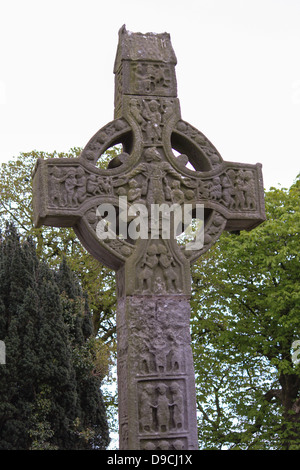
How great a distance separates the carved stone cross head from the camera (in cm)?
571

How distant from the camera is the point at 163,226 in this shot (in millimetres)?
5891

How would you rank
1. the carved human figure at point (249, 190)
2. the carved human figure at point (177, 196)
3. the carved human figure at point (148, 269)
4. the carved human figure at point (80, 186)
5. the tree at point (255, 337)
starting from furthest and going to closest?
1. the tree at point (255, 337)
2. the carved human figure at point (249, 190)
3. the carved human figure at point (177, 196)
4. the carved human figure at point (80, 186)
5. the carved human figure at point (148, 269)

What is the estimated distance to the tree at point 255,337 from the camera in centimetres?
1984

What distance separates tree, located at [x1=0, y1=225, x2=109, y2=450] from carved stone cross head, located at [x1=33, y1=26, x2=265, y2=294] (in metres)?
12.5

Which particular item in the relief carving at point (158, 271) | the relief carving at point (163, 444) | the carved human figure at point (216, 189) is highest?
the carved human figure at point (216, 189)

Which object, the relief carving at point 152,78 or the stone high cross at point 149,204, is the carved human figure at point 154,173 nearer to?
the stone high cross at point 149,204

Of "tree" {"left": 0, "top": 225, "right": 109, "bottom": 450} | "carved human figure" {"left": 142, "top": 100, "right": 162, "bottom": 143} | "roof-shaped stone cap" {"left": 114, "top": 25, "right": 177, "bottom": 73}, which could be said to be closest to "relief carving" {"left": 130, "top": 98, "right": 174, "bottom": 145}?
"carved human figure" {"left": 142, "top": 100, "right": 162, "bottom": 143}

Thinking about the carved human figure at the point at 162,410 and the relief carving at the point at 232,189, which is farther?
the relief carving at the point at 232,189

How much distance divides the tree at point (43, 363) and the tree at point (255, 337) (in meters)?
3.42

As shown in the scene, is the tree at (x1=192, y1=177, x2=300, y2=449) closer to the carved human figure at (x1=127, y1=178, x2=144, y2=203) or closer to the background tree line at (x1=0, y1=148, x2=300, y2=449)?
the background tree line at (x1=0, y1=148, x2=300, y2=449)

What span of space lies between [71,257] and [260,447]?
930 centimetres

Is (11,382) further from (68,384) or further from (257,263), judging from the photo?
(257,263)

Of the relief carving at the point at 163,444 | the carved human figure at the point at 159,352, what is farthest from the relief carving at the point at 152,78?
the relief carving at the point at 163,444

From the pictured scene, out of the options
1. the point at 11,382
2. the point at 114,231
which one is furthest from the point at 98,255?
the point at 11,382
